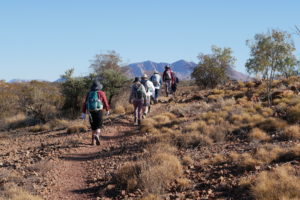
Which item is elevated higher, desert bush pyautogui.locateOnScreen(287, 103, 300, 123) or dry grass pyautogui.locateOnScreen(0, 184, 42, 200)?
desert bush pyautogui.locateOnScreen(287, 103, 300, 123)

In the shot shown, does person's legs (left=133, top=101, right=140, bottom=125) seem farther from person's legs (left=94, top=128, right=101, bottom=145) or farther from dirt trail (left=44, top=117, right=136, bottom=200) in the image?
person's legs (left=94, top=128, right=101, bottom=145)

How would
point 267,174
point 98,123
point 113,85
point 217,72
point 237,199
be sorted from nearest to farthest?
point 237,199 → point 267,174 → point 98,123 → point 113,85 → point 217,72

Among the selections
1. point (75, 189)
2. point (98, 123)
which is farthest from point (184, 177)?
point (98, 123)

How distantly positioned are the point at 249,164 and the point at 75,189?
13.8 ft

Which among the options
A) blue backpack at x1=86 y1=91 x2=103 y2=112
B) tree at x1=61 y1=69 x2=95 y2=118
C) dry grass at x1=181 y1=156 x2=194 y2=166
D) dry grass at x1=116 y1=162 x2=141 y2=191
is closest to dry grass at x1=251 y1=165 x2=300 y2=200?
dry grass at x1=181 y1=156 x2=194 y2=166

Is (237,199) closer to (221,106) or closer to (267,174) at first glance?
(267,174)

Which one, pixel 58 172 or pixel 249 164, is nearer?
pixel 249 164

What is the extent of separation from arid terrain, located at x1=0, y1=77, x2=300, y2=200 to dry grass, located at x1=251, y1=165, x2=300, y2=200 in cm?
2

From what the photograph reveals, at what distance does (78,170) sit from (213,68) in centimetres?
2090

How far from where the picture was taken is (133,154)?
9555 mm

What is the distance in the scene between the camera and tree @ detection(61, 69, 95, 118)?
21109 millimetres

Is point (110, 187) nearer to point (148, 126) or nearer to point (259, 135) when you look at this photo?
point (259, 135)

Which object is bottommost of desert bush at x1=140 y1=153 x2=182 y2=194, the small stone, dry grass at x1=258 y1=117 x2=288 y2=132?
the small stone

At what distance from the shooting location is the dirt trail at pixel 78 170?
725 centimetres
